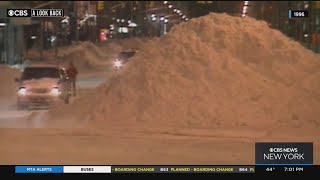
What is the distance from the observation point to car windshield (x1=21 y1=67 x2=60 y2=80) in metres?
24.5

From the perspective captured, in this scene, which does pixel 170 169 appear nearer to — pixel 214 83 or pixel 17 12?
pixel 17 12

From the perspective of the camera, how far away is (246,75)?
17.3 m

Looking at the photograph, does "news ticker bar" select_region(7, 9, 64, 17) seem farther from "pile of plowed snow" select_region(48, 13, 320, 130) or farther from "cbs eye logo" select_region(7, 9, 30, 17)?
"pile of plowed snow" select_region(48, 13, 320, 130)

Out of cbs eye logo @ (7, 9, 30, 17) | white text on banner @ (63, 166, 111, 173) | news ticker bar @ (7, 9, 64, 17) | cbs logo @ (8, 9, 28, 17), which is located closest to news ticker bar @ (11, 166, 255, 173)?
white text on banner @ (63, 166, 111, 173)

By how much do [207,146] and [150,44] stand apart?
7534 mm

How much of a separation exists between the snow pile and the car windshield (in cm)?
346

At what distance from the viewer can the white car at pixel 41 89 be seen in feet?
75.6

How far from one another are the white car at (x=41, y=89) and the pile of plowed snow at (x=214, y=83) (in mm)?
4651

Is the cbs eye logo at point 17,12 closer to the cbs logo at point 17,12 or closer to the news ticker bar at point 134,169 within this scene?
the cbs logo at point 17,12

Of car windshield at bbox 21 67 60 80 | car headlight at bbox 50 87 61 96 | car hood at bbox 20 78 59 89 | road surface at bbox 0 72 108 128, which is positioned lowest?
road surface at bbox 0 72 108 128

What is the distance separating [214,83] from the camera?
1689cm

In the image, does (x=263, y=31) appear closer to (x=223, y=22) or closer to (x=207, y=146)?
(x=223, y=22)

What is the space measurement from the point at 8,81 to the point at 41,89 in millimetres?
7788

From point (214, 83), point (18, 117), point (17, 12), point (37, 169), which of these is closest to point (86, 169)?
point (37, 169)
